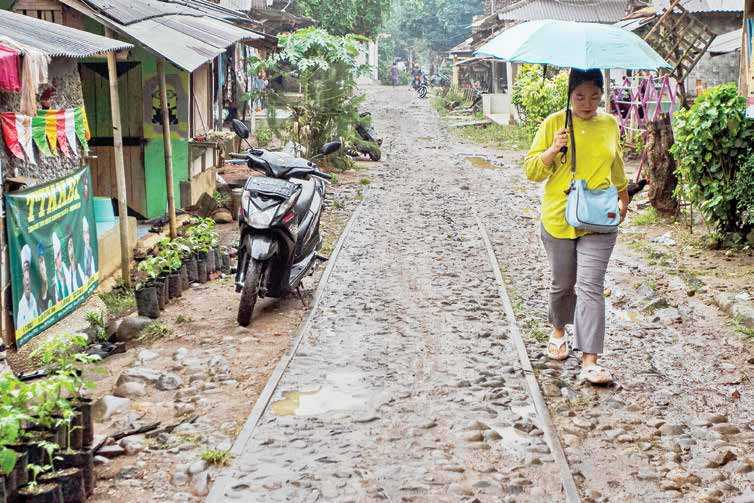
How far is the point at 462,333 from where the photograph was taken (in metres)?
7.18

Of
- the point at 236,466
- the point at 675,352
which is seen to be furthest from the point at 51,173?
the point at 675,352

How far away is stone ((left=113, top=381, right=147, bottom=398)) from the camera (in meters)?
5.95

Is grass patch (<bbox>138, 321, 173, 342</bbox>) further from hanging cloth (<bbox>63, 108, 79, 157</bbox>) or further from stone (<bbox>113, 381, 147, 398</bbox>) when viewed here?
hanging cloth (<bbox>63, 108, 79, 157</bbox>)

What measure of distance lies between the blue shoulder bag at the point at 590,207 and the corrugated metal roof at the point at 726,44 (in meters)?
15.5

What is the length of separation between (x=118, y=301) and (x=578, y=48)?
17.0 feet

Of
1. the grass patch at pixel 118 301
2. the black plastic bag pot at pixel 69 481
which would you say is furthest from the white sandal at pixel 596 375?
the grass patch at pixel 118 301

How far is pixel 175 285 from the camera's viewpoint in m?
8.57

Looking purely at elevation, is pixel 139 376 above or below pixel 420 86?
below

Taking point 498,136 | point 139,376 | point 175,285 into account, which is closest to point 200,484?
point 139,376

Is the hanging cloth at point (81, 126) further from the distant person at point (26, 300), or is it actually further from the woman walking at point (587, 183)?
the woman walking at point (587, 183)

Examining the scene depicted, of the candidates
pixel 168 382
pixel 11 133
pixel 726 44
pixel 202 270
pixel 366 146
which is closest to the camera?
pixel 168 382

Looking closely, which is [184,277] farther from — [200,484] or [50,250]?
[200,484]

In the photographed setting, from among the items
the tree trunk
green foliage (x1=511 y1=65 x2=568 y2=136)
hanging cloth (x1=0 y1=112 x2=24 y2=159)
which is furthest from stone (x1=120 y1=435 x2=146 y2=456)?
green foliage (x1=511 y1=65 x2=568 y2=136)

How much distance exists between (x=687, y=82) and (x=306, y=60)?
462 inches
